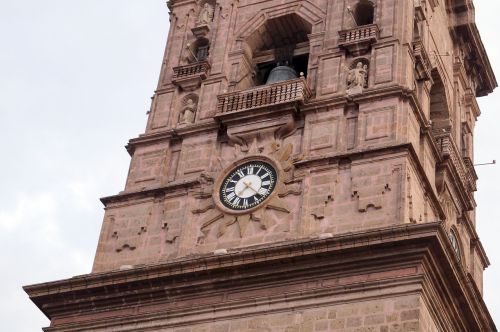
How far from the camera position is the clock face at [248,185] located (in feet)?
106

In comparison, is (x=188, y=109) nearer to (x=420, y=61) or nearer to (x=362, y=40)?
(x=362, y=40)

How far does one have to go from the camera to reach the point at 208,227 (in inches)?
1268

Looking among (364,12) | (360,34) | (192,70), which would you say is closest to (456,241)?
(360,34)

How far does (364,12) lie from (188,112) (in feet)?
19.1

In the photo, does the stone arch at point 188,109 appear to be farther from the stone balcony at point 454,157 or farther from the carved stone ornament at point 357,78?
the stone balcony at point 454,157

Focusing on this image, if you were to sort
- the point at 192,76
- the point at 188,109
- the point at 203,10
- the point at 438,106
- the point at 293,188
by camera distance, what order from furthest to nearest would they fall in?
the point at 203,10, the point at 438,106, the point at 192,76, the point at 188,109, the point at 293,188

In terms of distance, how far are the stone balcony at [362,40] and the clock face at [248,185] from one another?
13.8 ft

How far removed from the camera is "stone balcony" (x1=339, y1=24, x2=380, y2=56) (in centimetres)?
3447

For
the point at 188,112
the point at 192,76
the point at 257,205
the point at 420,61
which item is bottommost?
the point at 257,205

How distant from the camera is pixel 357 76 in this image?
33.7 meters

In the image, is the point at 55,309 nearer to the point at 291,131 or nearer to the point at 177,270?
the point at 177,270

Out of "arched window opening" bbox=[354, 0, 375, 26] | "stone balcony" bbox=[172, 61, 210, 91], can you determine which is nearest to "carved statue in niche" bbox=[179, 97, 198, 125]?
"stone balcony" bbox=[172, 61, 210, 91]

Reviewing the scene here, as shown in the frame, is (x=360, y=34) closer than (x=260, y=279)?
No

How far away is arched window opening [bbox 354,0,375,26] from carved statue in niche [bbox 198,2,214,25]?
15.4ft
